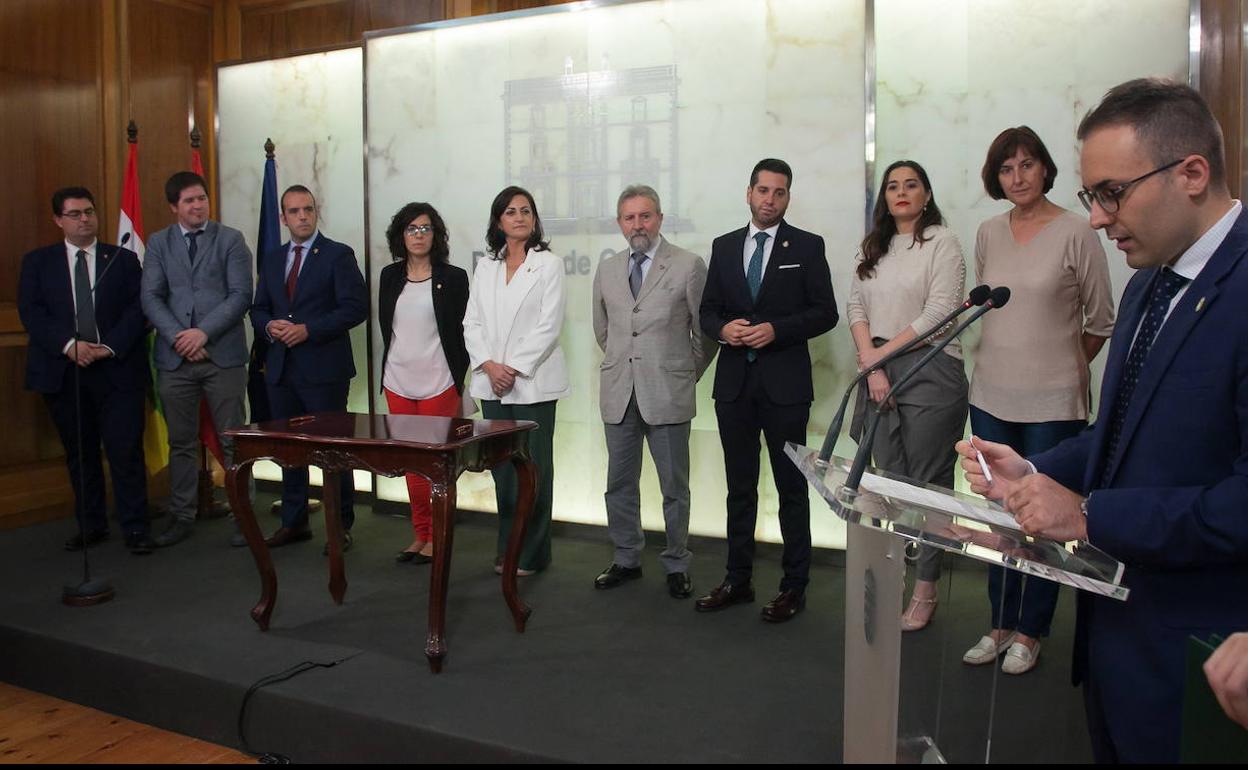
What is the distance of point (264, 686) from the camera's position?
9.75ft

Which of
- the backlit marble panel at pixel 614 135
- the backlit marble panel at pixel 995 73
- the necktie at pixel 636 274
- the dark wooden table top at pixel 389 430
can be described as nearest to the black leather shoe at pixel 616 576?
the backlit marble panel at pixel 614 135

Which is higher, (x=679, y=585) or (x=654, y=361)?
(x=654, y=361)

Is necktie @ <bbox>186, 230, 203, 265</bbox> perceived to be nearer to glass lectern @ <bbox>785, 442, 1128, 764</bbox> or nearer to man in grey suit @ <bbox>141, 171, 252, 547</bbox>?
man in grey suit @ <bbox>141, 171, 252, 547</bbox>

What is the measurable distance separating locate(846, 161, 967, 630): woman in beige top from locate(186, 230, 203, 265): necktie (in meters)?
3.08

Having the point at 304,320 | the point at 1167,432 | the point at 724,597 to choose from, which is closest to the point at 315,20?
the point at 304,320

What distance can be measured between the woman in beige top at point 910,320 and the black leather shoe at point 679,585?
33.5 inches

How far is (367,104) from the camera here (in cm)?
530

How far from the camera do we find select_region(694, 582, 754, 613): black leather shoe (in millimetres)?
3662

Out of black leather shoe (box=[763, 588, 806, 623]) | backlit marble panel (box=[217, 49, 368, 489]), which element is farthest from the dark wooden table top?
backlit marble panel (box=[217, 49, 368, 489])

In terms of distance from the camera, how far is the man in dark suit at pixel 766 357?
3.60 meters

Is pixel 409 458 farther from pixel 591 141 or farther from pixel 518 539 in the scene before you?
pixel 591 141

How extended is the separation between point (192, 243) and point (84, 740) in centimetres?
250

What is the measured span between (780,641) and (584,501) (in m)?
1.77

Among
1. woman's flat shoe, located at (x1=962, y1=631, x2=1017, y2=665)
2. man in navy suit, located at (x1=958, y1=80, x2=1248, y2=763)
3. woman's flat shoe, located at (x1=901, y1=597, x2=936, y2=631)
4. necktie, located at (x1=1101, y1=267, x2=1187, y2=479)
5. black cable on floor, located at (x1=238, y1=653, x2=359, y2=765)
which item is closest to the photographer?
man in navy suit, located at (x1=958, y1=80, x2=1248, y2=763)
